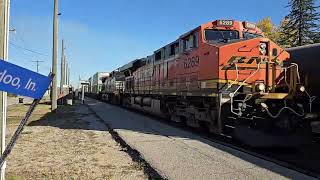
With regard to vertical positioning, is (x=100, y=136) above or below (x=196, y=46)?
below

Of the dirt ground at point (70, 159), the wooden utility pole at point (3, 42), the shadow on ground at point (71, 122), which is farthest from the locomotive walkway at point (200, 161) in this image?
the shadow on ground at point (71, 122)

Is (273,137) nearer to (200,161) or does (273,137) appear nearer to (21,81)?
(200,161)

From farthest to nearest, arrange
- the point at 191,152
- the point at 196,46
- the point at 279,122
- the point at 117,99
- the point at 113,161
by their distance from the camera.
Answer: the point at 117,99 < the point at 196,46 < the point at 279,122 < the point at 191,152 < the point at 113,161

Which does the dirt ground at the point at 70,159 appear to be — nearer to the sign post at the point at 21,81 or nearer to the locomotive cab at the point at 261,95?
the locomotive cab at the point at 261,95

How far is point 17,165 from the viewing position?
29.4 ft

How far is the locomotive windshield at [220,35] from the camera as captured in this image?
1410 centimetres

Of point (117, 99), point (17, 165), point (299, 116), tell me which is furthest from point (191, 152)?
point (117, 99)

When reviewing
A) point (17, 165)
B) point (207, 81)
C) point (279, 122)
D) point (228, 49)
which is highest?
point (228, 49)

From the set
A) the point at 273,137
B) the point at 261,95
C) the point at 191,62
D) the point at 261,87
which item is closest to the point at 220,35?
the point at 191,62

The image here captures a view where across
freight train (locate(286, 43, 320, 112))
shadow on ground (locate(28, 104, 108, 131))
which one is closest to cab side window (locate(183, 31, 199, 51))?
freight train (locate(286, 43, 320, 112))

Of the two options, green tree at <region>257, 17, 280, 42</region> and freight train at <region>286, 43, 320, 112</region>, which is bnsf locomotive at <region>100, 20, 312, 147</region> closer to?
freight train at <region>286, 43, 320, 112</region>

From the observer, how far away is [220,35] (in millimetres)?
14375

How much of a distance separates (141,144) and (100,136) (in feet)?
9.35

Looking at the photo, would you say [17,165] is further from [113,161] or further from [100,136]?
[100,136]
